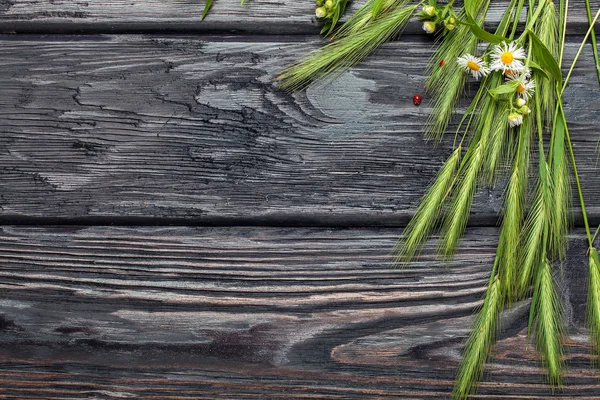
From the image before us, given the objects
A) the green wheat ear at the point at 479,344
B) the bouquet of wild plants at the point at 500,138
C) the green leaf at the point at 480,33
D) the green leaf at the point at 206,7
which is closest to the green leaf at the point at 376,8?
the bouquet of wild plants at the point at 500,138

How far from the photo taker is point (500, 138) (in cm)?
69

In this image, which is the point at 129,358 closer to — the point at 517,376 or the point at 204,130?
the point at 204,130

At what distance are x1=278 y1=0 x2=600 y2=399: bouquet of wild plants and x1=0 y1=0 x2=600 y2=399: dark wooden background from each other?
2cm

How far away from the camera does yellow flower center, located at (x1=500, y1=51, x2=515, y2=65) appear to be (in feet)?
2.20

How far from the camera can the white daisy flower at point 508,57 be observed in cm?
67

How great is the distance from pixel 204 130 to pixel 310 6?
0.69 ft

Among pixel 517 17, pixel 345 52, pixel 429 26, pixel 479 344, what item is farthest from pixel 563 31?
pixel 479 344

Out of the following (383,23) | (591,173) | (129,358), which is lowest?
(129,358)

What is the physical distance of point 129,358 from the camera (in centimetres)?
75

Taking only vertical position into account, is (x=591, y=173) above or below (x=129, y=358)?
above

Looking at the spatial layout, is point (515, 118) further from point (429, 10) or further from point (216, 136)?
point (216, 136)

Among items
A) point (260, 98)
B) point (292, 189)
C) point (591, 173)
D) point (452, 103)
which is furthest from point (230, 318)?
point (591, 173)

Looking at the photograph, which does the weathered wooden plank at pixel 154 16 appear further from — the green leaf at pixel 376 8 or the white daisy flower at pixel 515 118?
the white daisy flower at pixel 515 118

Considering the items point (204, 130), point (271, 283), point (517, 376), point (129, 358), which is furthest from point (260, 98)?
point (517, 376)
